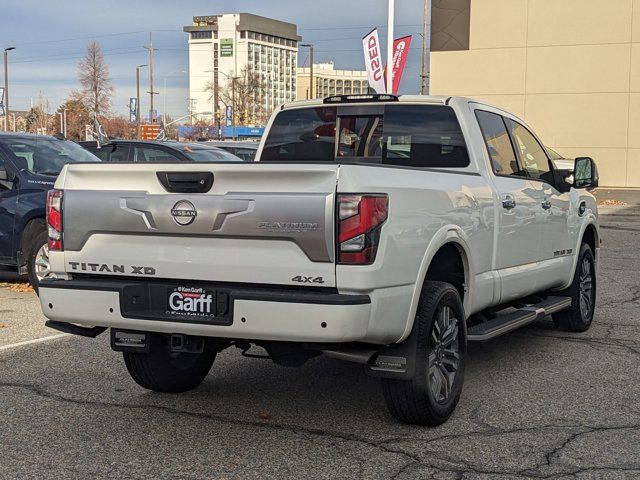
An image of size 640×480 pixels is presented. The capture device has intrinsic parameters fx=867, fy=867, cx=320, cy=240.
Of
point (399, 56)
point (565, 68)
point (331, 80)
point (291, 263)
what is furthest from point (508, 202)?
point (331, 80)

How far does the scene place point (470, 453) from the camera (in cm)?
457

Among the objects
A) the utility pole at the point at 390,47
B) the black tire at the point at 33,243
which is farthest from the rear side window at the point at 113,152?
the utility pole at the point at 390,47

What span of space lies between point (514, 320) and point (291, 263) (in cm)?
240

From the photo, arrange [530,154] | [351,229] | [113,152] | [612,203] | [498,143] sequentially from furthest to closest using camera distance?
1. [612,203]
2. [113,152]
3. [530,154]
4. [498,143]
5. [351,229]

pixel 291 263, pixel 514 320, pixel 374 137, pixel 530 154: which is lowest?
pixel 514 320

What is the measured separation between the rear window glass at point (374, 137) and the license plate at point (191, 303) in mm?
2171

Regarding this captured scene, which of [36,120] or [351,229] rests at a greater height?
[36,120]

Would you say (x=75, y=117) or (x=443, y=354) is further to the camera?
(x=75, y=117)

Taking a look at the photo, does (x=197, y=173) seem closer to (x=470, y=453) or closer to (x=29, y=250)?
(x=470, y=453)

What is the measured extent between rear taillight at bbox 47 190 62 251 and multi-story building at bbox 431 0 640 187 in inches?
1421

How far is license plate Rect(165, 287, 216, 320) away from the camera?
446cm

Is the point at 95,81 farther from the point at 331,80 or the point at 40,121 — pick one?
the point at 331,80

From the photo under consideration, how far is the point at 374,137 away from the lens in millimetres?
6336

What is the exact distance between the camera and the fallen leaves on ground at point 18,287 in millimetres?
10602
